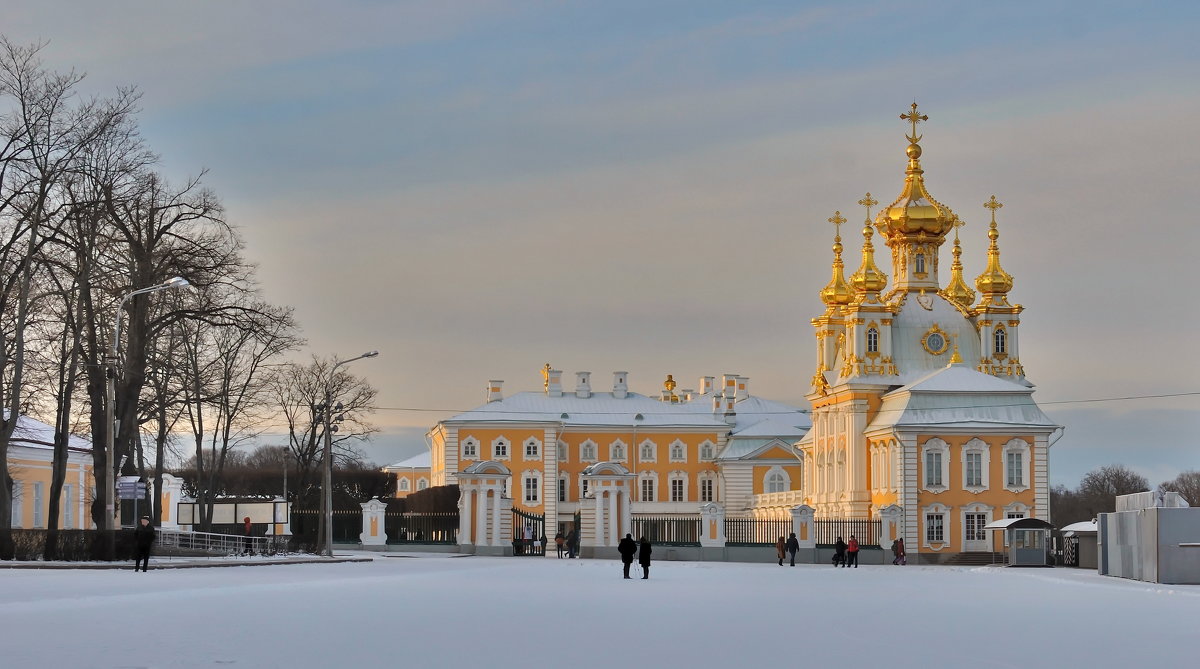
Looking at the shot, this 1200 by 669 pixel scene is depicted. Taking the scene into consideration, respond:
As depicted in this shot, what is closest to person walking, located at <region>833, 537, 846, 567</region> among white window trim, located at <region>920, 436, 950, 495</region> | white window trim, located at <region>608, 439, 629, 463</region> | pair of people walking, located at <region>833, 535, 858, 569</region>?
pair of people walking, located at <region>833, 535, 858, 569</region>

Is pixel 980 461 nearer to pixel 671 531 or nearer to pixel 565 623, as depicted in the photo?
pixel 671 531

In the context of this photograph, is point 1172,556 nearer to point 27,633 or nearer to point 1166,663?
point 1166,663

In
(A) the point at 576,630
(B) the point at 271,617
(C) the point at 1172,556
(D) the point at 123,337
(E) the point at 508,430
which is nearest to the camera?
(A) the point at 576,630

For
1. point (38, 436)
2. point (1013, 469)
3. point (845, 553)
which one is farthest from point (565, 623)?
point (1013, 469)

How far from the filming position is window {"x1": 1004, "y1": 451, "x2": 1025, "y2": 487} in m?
61.9

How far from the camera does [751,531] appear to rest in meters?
56.6

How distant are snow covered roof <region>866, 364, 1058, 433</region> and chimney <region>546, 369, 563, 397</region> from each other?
32770mm

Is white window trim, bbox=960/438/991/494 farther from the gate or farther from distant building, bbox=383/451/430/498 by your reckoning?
distant building, bbox=383/451/430/498

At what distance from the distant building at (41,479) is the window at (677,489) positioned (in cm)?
4080

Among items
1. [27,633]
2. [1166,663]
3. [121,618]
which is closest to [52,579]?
[121,618]

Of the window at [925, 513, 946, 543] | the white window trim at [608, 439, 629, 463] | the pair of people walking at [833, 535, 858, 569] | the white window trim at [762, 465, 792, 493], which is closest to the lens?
the pair of people walking at [833, 535, 858, 569]

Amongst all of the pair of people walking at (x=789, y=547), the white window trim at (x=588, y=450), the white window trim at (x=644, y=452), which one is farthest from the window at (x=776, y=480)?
the pair of people walking at (x=789, y=547)

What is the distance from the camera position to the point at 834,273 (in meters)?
83.4

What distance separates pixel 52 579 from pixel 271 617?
10702mm
